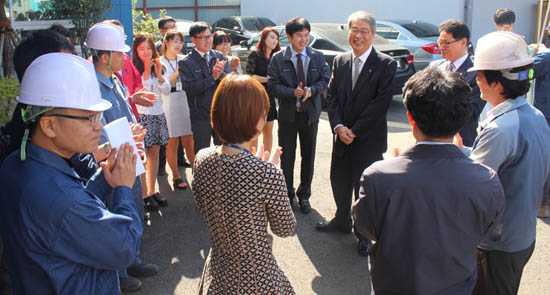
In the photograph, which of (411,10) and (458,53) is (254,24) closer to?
(411,10)

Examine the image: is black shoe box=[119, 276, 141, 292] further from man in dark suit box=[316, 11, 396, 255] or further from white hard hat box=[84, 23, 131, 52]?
man in dark suit box=[316, 11, 396, 255]

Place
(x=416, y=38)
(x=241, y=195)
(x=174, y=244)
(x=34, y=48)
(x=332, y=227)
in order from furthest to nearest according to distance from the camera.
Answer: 1. (x=416, y=38)
2. (x=332, y=227)
3. (x=174, y=244)
4. (x=34, y=48)
5. (x=241, y=195)

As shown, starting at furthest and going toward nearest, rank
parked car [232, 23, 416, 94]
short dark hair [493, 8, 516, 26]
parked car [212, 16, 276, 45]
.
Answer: parked car [212, 16, 276, 45]
parked car [232, 23, 416, 94]
short dark hair [493, 8, 516, 26]

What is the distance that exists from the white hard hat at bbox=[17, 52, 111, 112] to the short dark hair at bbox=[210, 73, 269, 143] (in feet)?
2.08

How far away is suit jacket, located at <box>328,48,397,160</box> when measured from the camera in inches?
164

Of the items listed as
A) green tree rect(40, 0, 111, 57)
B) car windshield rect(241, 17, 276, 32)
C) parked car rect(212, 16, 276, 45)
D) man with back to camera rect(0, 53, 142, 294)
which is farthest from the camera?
car windshield rect(241, 17, 276, 32)

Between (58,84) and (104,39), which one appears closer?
(58,84)

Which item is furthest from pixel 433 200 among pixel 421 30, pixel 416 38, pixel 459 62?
pixel 421 30

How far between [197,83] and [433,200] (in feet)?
12.8

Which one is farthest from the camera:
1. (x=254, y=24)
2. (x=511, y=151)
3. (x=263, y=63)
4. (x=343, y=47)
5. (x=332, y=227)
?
(x=254, y=24)

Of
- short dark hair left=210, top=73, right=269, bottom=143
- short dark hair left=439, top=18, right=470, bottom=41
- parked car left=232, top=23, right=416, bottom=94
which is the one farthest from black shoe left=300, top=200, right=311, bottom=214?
parked car left=232, top=23, right=416, bottom=94

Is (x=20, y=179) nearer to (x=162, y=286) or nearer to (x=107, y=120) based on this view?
(x=107, y=120)

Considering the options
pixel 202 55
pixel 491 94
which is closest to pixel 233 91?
pixel 491 94

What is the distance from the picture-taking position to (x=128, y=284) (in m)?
3.72
